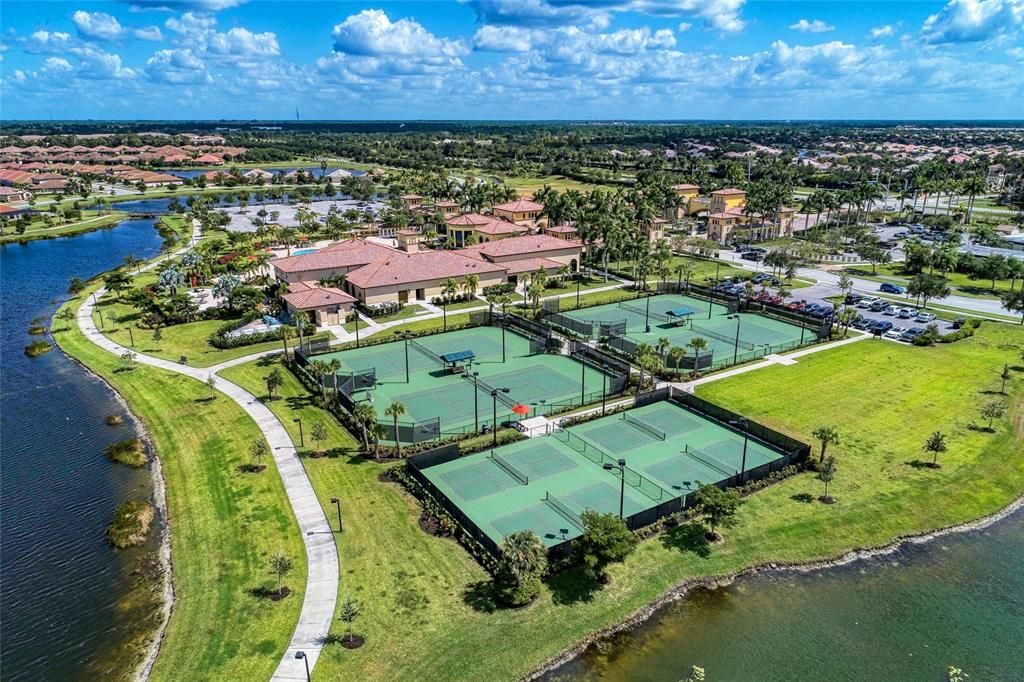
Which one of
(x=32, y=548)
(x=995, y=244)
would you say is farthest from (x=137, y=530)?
(x=995, y=244)

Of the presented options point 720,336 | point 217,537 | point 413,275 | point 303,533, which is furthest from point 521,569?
point 413,275

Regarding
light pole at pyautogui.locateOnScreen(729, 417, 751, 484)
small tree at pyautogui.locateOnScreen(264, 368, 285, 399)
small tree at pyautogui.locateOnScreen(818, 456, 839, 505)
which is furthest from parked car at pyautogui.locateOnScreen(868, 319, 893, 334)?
small tree at pyautogui.locateOnScreen(264, 368, 285, 399)

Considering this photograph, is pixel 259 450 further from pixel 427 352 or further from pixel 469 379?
pixel 427 352

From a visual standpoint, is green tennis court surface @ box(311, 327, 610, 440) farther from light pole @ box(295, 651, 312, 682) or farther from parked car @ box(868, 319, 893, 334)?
parked car @ box(868, 319, 893, 334)

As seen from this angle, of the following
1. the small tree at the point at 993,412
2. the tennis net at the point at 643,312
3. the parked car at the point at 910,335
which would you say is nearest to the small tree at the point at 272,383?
the tennis net at the point at 643,312

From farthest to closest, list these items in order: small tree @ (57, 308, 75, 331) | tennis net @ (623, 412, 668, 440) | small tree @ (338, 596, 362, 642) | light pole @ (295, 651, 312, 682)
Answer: small tree @ (57, 308, 75, 331) < tennis net @ (623, 412, 668, 440) < small tree @ (338, 596, 362, 642) < light pole @ (295, 651, 312, 682)

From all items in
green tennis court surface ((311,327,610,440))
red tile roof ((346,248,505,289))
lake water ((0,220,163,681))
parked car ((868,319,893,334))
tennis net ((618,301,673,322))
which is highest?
red tile roof ((346,248,505,289))
